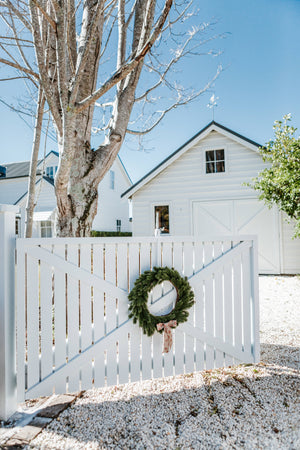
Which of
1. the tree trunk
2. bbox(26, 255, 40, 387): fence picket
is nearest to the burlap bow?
bbox(26, 255, 40, 387): fence picket

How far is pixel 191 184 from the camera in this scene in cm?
965

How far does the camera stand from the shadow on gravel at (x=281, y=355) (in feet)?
9.25

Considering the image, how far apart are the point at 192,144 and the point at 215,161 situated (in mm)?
1024

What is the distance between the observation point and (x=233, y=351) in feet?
8.35

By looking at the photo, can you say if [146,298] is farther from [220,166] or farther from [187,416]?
[220,166]

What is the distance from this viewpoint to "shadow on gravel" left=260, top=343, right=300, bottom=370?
282 centimetres

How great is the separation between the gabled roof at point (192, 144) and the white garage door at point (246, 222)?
184 cm

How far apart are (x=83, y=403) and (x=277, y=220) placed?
26.9ft

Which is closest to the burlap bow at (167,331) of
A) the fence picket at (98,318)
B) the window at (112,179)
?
the fence picket at (98,318)

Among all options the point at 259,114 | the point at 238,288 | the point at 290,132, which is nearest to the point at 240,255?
the point at 238,288

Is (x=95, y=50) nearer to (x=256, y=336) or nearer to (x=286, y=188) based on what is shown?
(x=256, y=336)

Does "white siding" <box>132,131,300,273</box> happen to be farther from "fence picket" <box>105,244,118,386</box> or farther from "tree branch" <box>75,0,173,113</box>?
"fence picket" <box>105,244,118,386</box>

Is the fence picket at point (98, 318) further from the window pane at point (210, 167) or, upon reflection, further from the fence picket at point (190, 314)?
the window pane at point (210, 167)

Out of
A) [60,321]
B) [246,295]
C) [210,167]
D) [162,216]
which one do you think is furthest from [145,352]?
[210,167]
